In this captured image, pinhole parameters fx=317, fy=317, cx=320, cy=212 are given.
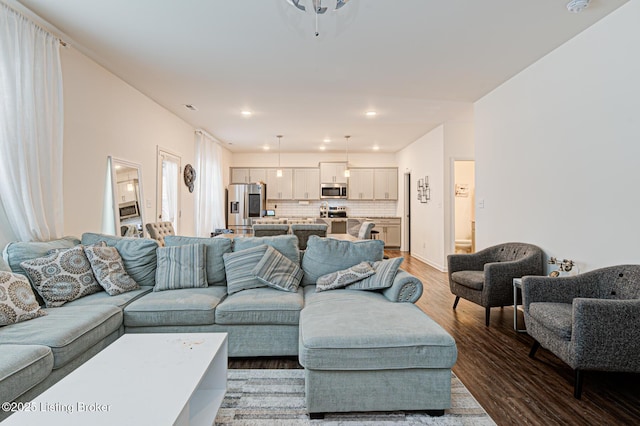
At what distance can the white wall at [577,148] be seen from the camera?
2.47 meters

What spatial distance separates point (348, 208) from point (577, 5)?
683cm

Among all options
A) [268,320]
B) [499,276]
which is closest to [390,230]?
[499,276]

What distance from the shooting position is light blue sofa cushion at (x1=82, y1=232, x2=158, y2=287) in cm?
289

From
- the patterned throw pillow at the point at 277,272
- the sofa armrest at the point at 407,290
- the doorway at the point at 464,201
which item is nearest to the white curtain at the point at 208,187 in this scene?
the patterned throw pillow at the point at 277,272

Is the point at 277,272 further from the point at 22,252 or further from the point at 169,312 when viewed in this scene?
the point at 22,252

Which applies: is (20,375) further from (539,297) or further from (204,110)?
(204,110)

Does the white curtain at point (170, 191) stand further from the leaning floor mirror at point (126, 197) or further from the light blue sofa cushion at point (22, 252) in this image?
the light blue sofa cushion at point (22, 252)

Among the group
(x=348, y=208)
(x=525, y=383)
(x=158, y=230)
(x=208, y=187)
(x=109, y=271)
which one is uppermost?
(x=208, y=187)

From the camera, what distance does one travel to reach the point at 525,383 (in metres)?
2.19

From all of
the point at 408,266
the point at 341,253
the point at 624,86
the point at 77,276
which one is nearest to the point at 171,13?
the point at 77,276

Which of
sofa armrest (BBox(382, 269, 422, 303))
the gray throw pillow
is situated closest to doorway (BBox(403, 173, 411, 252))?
sofa armrest (BBox(382, 269, 422, 303))

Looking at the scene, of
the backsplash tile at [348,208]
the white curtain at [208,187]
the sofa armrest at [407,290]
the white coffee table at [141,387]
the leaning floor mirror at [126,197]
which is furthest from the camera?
the backsplash tile at [348,208]

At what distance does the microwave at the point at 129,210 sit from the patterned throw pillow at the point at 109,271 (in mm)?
1351

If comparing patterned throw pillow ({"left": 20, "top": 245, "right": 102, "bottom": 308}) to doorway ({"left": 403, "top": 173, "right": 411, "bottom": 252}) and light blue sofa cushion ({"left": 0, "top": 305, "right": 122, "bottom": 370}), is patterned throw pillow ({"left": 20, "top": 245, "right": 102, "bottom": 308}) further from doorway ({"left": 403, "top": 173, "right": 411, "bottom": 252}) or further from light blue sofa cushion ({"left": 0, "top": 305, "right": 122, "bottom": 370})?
doorway ({"left": 403, "top": 173, "right": 411, "bottom": 252})
